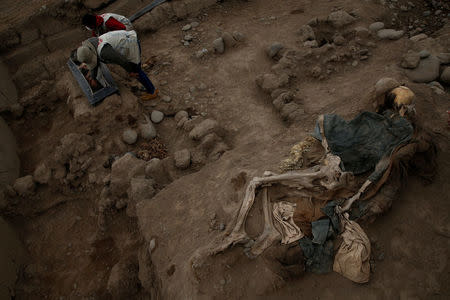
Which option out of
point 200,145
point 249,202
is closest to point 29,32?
point 200,145

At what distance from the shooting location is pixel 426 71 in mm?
4438

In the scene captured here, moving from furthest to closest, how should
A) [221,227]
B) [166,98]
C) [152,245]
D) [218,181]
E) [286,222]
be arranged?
[166,98]
[218,181]
[152,245]
[221,227]
[286,222]

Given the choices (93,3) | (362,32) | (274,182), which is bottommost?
(362,32)

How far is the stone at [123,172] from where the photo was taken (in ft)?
13.6

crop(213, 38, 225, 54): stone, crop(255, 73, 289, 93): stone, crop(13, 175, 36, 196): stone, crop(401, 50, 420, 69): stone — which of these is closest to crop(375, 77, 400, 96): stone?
crop(401, 50, 420, 69): stone

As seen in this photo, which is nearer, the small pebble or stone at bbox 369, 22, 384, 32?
the small pebble

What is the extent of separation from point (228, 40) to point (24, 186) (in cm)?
442

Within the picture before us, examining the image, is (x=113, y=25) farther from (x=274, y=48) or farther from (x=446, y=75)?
(x=446, y=75)

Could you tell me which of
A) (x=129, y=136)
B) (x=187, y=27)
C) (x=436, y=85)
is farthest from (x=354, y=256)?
(x=187, y=27)

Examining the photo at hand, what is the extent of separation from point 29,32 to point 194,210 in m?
5.14

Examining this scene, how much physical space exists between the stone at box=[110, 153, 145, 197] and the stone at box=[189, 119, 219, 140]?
88 centimetres

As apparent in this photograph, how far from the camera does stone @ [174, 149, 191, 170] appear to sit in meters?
4.14

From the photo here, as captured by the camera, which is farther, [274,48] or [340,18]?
[340,18]

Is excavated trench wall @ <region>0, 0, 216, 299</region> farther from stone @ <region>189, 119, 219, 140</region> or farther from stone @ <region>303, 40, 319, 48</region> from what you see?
stone @ <region>303, 40, 319, 48</region>
